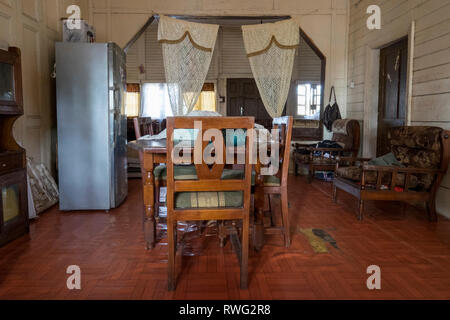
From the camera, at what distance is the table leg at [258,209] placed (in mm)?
2650

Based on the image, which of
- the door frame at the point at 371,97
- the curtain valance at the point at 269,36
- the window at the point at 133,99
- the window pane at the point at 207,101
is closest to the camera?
the door frame at the point at 371,97

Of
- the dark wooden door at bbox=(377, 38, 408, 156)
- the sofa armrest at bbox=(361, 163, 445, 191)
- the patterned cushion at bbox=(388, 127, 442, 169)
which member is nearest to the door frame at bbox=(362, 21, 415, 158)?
the dark wooden door at bbox=(377, 38, 408, 156)

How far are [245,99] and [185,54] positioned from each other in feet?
13.9

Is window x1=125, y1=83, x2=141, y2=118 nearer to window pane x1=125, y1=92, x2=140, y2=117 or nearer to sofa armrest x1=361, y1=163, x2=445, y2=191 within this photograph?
window pane x1=125, y1=92, x2=140, y2=117

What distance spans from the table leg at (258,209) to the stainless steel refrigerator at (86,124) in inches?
78.3

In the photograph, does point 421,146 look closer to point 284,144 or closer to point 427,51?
point 427,51

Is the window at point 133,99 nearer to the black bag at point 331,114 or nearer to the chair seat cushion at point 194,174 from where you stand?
the black bag at point 331,114

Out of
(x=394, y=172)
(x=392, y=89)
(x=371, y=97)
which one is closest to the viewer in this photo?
(x=394, y=172)

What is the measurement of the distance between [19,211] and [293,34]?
185 inches

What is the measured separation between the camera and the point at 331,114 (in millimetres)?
6262

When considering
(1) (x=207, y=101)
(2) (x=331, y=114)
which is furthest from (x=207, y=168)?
(1) (x=207, y=101)

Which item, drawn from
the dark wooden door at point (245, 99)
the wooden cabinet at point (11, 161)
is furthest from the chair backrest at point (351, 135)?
the wooden cabinet at point (11, 161)

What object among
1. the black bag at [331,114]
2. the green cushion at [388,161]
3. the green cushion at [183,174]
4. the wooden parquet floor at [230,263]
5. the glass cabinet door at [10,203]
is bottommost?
the wooden parquet floor at [230,263]

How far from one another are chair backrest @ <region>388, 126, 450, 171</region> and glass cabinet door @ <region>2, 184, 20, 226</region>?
385 cm
